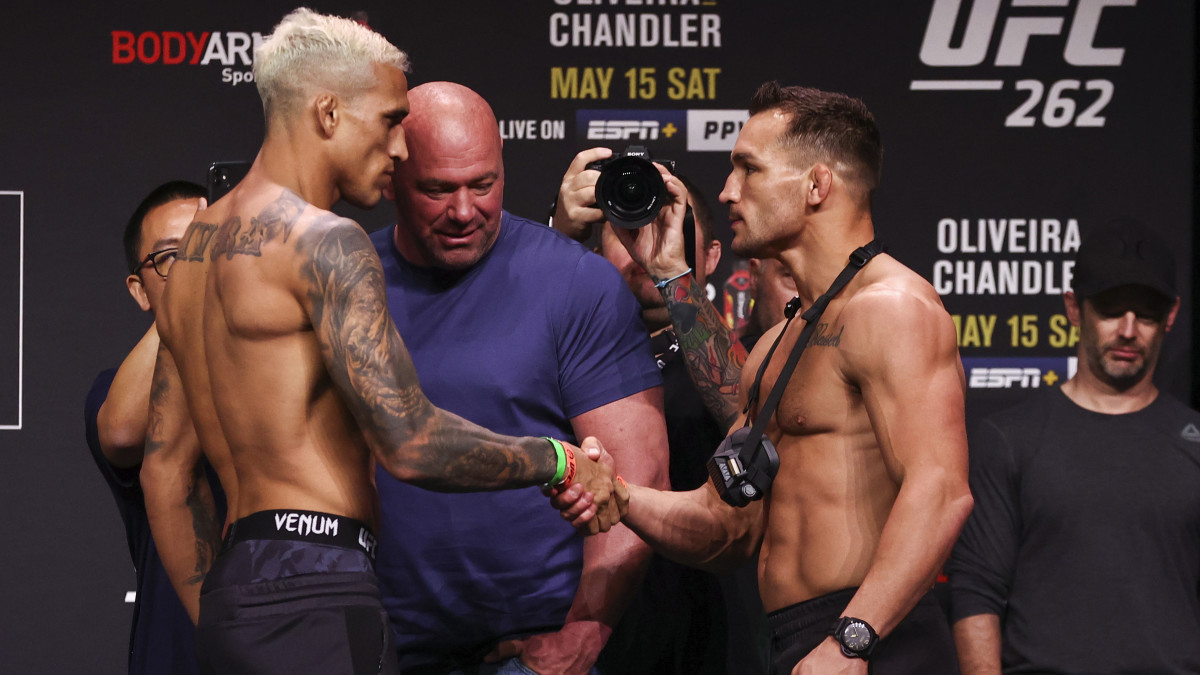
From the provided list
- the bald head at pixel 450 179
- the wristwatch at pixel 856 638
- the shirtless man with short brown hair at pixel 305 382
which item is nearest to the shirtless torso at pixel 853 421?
the wristwatch at pixel 856 638

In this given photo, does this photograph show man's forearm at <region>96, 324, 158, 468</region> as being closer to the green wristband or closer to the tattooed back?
the tattooed back

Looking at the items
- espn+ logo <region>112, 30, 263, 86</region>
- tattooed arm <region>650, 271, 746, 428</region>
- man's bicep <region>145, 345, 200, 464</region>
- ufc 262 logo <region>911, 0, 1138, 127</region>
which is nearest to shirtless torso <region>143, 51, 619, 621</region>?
man's bicep <region>145, 345, 200, 464</region>

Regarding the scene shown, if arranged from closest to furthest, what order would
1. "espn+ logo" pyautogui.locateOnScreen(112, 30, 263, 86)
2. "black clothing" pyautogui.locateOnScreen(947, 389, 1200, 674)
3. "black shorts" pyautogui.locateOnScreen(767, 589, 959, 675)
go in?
"black shorts" pyautogui.locateOnScreen(767, 589, 959, 675) → "black clothing" pyautogui.locateOnScreen(947, 389, 1200, 674) → "espn+ logo" pyautogui.locateOnScreen(112, 30, 263, 86)

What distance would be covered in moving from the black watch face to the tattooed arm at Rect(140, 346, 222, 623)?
1.14 meters

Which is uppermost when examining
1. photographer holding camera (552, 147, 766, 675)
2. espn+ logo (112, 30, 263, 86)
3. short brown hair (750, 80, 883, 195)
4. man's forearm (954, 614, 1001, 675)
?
espn+ logo (112, 30, 263, 86)

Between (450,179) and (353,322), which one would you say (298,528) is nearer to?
(353,322)

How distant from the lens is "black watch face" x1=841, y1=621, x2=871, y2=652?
1.89m

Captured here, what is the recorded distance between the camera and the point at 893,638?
201 centimetres

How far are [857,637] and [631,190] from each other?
1.07 meters

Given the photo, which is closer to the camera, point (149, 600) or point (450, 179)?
point (450, 179)

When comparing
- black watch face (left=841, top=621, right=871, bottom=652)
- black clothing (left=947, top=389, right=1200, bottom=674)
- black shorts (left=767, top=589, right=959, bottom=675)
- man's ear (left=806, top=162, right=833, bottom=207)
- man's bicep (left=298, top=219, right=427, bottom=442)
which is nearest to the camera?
man's bicep (left=298, top=219, right=427, bottom=442)

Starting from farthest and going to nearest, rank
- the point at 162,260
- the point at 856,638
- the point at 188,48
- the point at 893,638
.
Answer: the point at 188,48
the point at 162,260
the point at 893,638
the point at 856,638

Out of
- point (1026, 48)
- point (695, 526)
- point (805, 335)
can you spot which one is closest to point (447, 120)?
point (805, 335)

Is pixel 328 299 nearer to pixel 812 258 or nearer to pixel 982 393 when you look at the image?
pixel 812 258
